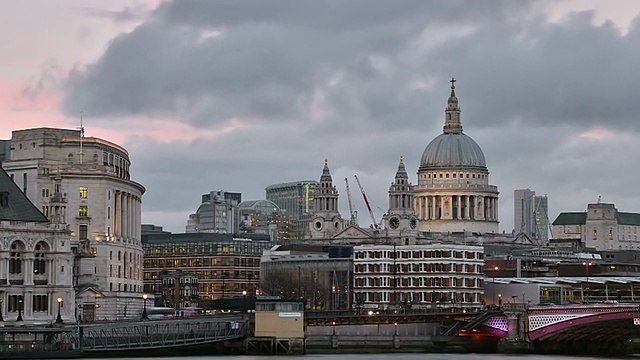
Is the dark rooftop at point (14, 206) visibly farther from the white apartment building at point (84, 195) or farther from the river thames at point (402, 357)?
the river thames at point (402, 357)

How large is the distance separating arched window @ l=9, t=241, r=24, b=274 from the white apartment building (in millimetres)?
16849

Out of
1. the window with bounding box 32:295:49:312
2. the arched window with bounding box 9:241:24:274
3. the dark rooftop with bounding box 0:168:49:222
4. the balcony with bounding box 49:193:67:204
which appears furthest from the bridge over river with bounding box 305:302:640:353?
→ the dark rooftop with bounding box 0:168:49:222

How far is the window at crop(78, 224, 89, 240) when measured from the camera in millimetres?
185000

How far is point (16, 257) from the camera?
163250 millimetres

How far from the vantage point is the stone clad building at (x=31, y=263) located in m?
162

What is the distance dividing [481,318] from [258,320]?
26.2 m

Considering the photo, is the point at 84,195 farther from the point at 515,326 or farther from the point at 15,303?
the point at 515,326

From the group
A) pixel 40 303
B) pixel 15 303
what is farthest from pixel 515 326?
pixel 15 303

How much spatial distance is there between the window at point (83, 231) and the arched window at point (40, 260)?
19.7m

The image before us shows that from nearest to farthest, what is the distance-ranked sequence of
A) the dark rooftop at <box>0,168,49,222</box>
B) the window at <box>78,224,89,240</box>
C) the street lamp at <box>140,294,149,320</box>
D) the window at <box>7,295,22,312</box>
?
1. the window at <box>7,295,22,312</box>
2. the dark rooftop at <box>0,168,49,222</box>
3. the street lamp at <box>140,294,149,320</box>
4. the window at <box>78,224,89,240</box>

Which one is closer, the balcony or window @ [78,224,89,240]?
the balcony

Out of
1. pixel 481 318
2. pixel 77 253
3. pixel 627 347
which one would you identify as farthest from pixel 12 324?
pixel 627 347

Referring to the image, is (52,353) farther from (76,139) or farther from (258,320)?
(76,139)

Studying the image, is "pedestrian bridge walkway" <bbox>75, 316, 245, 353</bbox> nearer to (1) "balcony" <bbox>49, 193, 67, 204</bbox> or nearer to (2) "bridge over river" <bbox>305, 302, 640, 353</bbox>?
(2) "bridge over river" <bbox>305, 302, 640, 353</bbox>
